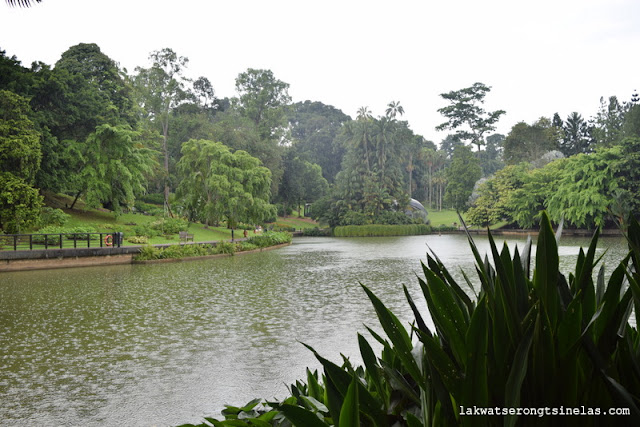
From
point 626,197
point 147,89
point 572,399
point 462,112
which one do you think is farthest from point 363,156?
point 572,399

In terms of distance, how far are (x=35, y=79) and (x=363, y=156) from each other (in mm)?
37515

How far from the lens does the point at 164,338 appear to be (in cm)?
822

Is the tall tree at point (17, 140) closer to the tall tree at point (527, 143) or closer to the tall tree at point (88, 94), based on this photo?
the tall tree at point (88, 94)

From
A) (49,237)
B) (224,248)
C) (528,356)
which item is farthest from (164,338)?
(49,237)

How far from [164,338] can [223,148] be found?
31.5m

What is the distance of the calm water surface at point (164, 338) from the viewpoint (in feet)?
17.3

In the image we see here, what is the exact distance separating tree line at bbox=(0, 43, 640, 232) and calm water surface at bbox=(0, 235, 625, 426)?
1335 centimetres

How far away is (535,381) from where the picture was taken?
155 cm

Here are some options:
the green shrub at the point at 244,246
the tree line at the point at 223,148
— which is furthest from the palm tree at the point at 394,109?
the green shrub at the point at 244,246

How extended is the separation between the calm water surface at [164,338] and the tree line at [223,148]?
13.4 meters

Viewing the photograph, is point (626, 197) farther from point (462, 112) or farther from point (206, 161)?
point (462, 112)

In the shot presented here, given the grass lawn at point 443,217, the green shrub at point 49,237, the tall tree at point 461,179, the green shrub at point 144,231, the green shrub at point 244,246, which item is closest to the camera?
the green shrub at point 49,237

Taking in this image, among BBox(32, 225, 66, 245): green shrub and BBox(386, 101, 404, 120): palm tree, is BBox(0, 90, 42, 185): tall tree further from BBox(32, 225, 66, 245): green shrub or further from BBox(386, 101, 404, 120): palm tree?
BBox(386, 101, 404, 120): palm tree

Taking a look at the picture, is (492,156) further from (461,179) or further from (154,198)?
(154,198)
